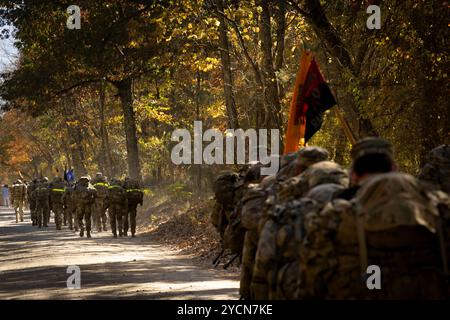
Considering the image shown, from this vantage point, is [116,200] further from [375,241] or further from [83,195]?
[375,241]

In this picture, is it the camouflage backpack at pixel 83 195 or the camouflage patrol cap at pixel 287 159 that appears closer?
the camouflage patrol cap at pixel 287 159

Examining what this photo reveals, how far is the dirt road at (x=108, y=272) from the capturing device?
488 inches

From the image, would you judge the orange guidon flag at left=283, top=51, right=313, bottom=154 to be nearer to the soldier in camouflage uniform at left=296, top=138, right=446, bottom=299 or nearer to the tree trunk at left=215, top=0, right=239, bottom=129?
the soldier in camouflage uniform at left=296, top=138, right=446, bottom=299

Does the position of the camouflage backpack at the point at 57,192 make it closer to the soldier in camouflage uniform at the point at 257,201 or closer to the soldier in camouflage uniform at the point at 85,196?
the soldier in camouflage uniform at the point at 85,196

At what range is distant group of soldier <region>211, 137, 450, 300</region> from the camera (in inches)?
234

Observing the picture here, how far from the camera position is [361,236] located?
6059 mm

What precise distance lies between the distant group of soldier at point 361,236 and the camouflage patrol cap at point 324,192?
10 millimetres

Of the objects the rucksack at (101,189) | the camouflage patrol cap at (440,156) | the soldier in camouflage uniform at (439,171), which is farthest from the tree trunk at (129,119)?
the soldier in camouflage uniform at (439,171)

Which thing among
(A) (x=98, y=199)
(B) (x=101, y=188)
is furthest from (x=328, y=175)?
(A) (x=98, y=199)

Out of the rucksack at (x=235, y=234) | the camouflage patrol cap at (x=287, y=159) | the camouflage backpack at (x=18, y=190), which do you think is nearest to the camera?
the camouflage patrol cap at (x=287, y=159)

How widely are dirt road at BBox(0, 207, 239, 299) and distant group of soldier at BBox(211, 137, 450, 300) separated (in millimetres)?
4628

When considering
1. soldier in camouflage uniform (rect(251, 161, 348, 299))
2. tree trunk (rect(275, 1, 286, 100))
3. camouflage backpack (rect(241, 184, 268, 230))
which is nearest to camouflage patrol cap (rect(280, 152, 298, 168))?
camouflage backpack (rect(241, 184, 268, 230))

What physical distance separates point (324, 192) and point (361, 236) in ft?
2.44

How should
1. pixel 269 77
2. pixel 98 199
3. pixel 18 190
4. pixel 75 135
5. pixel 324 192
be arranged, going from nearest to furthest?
pixel 324 192 < pixel 269 77 < pixel 98 199 < pixel 18 190 < pixel 75 135
